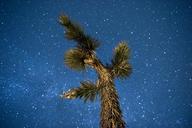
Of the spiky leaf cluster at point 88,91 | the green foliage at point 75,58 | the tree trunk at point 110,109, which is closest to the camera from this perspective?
the tree trunk at point 110,109

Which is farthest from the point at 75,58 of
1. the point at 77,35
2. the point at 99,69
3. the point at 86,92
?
the point at 86,92

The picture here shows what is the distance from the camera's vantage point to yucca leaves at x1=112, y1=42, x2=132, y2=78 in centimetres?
709

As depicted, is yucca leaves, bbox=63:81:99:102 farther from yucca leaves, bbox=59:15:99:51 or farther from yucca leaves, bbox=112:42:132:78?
yucca leaves, bbox=59:15:99:51

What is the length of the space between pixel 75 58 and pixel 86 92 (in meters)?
1.16

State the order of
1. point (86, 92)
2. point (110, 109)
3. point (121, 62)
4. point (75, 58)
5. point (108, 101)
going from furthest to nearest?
point (75, 58) → point (121, 62) → point (86, 92) → point (108, 101) → point (110, 109)

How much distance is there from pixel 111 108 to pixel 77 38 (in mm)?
2089

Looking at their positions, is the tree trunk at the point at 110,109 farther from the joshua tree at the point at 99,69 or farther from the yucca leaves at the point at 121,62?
the yucca leaves at the point at 121,62

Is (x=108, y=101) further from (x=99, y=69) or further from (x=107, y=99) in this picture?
(x=99, y=69)

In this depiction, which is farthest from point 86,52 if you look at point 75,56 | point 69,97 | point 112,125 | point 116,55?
point 112,125

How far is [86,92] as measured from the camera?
21.3 ft

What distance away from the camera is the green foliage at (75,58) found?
284 inches

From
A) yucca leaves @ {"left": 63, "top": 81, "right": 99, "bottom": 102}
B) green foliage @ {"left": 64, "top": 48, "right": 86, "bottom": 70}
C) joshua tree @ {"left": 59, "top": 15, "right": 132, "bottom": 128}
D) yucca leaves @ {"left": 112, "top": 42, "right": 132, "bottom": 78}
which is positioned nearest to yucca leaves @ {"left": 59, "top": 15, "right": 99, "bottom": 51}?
joshua tree @ {"left": 59, "top": 15, "right": 132, "bottom": 128}

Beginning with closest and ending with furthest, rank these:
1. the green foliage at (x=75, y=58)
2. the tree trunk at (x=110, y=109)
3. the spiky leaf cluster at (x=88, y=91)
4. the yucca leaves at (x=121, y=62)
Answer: the tree trunk at (x=110, y=109)
the spiky leaf cluster at (x=88, y=91)
the yucca leaves at (x=121, y=62)
the green foliage at (x=75, y=58)

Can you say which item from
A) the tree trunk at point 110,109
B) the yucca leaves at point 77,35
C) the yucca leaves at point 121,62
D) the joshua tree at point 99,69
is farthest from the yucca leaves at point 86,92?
the yucca leaves at point 77,35
